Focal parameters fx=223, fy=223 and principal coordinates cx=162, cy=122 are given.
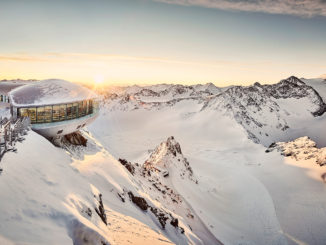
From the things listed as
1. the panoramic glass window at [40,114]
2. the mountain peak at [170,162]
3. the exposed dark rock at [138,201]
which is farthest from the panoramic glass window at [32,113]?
the mountain peak at [170,162]

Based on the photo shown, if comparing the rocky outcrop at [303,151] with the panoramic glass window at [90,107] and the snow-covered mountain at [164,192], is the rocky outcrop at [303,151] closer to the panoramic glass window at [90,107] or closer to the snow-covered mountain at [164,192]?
the snow-covered mountain at [164,192]

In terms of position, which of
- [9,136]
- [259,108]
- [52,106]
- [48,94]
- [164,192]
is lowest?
[259,108]

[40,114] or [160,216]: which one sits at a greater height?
[40,114]

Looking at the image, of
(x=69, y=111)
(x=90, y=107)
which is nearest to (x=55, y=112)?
(x=69, y=111)

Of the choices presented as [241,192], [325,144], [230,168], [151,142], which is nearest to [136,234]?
[241,192]

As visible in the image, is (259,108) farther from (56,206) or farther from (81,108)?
(56,206)

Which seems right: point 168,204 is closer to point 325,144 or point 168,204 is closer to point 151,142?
point 151,142
